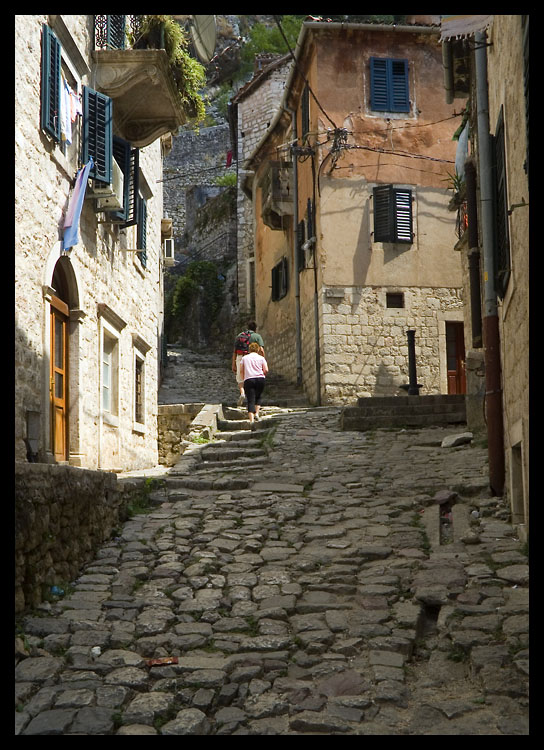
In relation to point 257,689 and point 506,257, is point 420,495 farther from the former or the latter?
point 257,689

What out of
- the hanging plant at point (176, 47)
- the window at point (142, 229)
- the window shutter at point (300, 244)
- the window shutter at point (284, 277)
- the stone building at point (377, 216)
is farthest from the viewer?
the window shutter at point (284, 277)

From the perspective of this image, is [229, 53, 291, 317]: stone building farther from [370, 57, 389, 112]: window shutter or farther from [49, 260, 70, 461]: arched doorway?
[49, 260, 70, 461]: arched doorway

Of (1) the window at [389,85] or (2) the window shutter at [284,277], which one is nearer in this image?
(1) the window at [389,85]

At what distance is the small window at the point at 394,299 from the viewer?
19688 millimetres

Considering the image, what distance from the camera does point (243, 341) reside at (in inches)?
645

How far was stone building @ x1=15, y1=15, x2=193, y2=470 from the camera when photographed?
32.5 feet

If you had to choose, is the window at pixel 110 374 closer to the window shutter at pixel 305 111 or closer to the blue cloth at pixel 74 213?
the blue cloth at pixel 74 213

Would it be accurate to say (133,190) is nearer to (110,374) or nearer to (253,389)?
(110,374)

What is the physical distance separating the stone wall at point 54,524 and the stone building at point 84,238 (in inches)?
84.2

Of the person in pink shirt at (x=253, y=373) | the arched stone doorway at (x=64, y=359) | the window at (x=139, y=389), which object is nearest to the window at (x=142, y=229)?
the window at (x=139, y=389)

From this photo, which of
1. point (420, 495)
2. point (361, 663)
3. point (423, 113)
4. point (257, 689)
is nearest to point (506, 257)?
point (420, 495)

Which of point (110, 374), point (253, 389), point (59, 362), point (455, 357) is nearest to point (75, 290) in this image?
point (59, 362)

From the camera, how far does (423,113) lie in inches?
802
